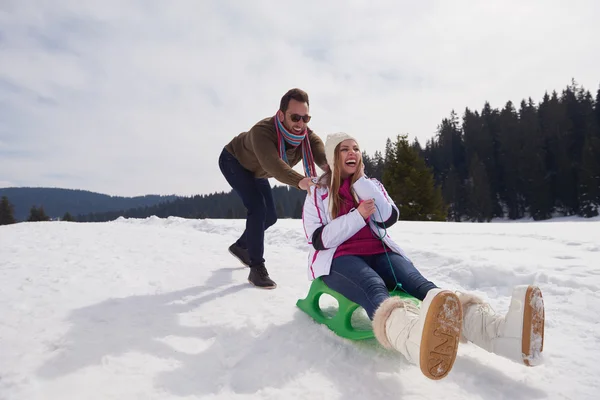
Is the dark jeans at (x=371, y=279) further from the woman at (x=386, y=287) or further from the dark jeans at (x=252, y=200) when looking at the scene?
the dark jeans at (x=252, y=200)

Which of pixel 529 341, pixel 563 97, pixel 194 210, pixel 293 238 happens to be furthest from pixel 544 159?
pixel 194 210

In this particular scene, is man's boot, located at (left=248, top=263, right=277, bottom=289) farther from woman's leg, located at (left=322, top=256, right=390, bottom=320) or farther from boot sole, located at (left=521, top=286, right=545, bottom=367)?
boot sole, located at (left=521, top=286, right=545, bottom=367)

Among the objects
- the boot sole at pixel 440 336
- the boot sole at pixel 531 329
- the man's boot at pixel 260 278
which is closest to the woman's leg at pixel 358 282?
the boot sole at pixel 440 336

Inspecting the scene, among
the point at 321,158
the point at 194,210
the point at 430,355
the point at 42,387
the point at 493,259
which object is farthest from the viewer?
the point at 194,210

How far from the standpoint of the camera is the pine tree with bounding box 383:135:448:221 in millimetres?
22984

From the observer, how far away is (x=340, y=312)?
2613 mm

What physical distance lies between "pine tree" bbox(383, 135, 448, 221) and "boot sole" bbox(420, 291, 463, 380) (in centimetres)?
2170

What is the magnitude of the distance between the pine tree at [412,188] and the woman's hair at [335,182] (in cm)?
2059

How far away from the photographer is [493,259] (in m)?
4.32

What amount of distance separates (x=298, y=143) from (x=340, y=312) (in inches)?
74.5

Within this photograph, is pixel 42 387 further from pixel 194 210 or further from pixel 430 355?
pixel 194 210

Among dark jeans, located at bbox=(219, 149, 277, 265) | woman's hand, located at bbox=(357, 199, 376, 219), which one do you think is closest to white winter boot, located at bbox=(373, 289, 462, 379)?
woman's hand, located at bbox=(357, 199, 376, 219)

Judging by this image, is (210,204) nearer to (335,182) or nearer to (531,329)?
(335,182)

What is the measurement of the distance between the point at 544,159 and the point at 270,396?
56.4 meters
